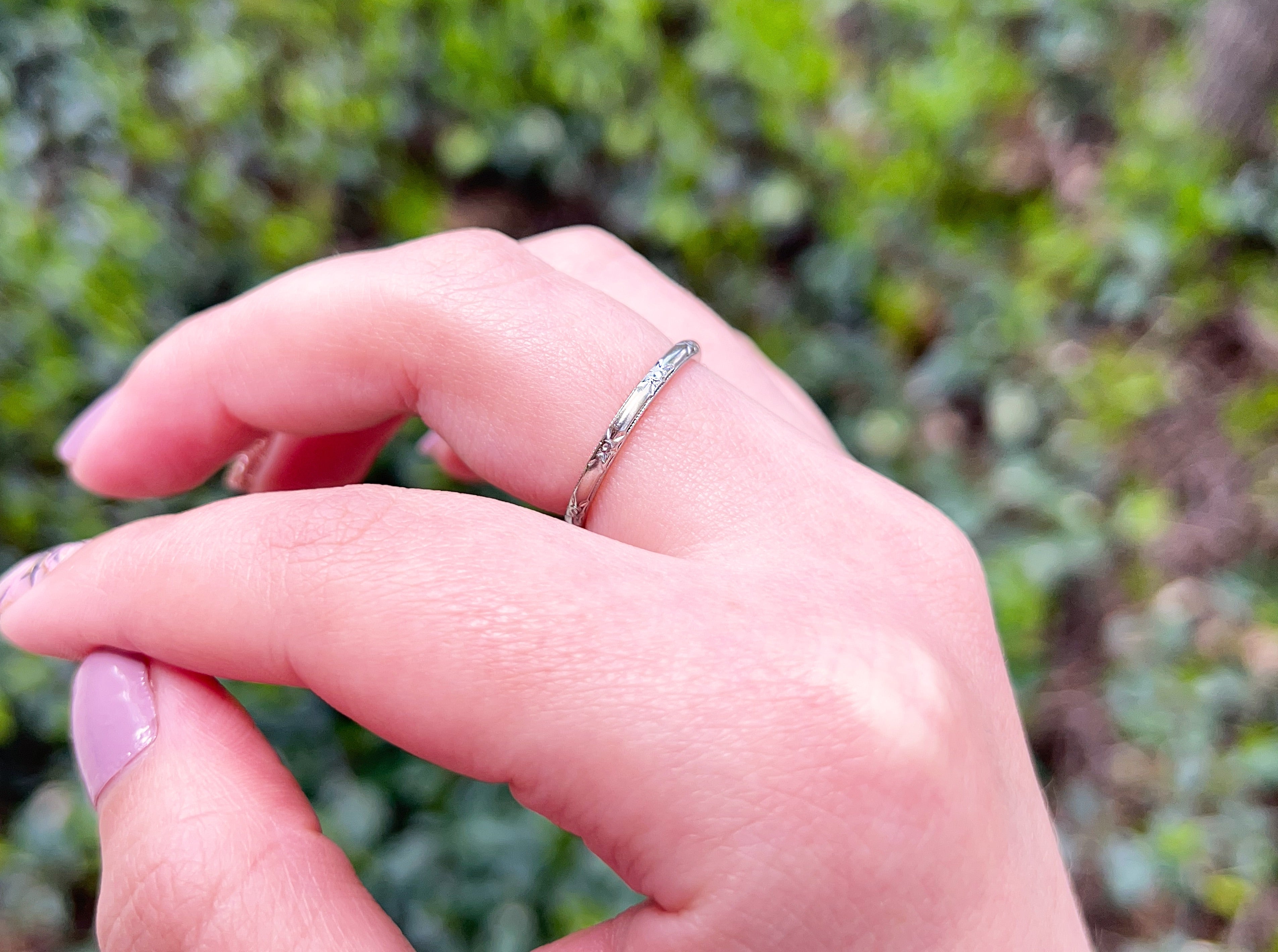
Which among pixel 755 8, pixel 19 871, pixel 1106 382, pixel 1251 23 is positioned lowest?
pixel 19 871

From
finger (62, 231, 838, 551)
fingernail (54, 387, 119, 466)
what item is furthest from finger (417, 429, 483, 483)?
fingernail (54, 387, 119, 466)

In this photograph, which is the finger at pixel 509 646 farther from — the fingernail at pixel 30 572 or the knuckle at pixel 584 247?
the knuckle at pixel 584 247

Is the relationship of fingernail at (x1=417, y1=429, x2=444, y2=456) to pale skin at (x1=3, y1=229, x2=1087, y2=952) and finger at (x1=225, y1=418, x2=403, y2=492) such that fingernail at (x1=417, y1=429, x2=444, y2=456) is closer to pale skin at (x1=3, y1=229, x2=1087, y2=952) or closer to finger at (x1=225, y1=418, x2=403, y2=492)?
finger at (x1=225, y1=418, x2=403, y2=492)

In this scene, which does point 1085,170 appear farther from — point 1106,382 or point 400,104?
point 400,104

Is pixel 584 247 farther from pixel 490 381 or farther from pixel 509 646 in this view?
pixel 509 646

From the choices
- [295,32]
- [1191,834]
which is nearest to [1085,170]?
[1191,834]

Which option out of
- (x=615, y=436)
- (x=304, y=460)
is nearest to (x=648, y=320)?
(x=615, y=436)
